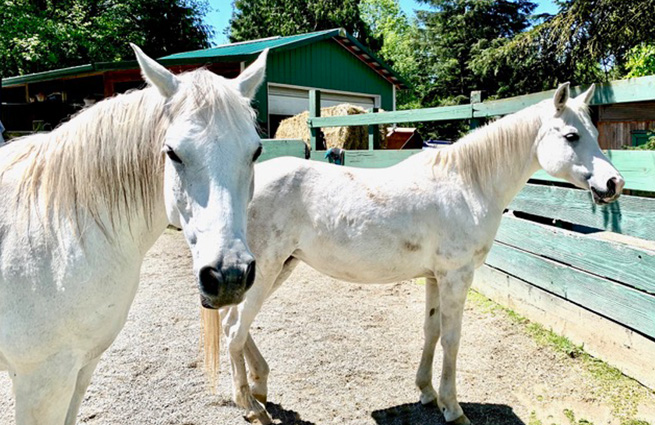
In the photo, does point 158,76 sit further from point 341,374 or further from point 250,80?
point 341,374

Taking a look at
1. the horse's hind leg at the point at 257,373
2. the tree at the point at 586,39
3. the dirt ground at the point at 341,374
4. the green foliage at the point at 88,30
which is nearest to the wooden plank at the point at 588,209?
the dirt ground at the point at 341,374

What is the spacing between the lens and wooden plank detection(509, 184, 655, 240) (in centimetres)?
280

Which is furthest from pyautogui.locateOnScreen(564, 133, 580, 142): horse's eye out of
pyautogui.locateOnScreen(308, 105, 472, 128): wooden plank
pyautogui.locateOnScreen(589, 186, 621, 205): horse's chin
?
pyautogui.locateOnScreen(308, 105, 472, 128): wooden plank

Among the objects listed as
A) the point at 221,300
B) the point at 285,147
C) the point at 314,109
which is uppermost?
the point at 314,109

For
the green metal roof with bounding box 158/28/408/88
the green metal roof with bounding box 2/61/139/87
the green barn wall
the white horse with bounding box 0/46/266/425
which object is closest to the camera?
the white horse with bounding box 0/46/266/425

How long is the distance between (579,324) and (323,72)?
10790 millimetres

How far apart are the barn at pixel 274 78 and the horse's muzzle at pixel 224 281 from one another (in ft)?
28.8

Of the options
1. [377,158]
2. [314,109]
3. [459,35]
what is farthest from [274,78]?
[459,35]

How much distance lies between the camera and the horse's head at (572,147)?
8.10ft

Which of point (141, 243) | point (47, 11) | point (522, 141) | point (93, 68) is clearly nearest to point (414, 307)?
point (522, 141)

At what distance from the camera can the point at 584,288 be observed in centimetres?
319

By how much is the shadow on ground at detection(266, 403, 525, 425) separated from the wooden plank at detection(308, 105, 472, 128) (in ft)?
9.42

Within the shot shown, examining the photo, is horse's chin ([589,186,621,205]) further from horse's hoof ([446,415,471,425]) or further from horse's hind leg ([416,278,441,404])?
horse's hoof ([446,415,471,425])

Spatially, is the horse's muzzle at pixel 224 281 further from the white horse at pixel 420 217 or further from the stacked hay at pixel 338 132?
the stacked hay at pixel 338 132
